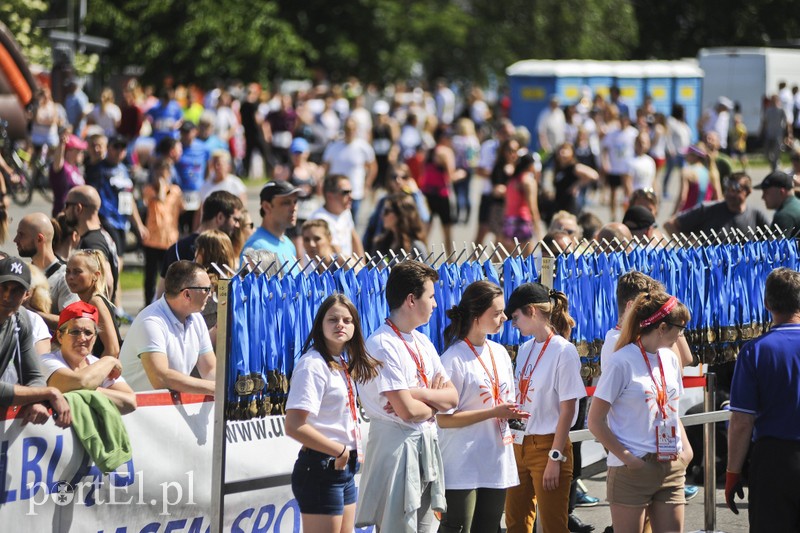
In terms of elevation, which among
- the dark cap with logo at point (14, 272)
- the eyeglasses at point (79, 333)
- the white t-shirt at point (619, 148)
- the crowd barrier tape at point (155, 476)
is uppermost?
the white t-shirt at point (619, 148)

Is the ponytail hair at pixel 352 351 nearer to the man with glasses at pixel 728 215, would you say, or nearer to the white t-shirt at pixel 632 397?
the white t-shirt at pixel 632 397

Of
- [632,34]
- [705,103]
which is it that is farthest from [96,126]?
[632,34]

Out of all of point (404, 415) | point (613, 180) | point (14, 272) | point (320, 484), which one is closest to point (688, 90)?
point (613, 180)

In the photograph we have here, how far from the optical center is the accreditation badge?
639 centimetres

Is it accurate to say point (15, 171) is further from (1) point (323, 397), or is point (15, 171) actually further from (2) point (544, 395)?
(1) point (323, 397)

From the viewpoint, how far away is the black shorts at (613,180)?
22.8 m

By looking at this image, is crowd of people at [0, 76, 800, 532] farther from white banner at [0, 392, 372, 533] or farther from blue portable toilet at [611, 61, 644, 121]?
blue portable toilet at [611, 61, 644, 121]

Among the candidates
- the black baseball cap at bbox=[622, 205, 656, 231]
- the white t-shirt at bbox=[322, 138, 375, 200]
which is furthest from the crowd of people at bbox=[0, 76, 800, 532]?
the white t-shirt at bbox=[322, 138, 375, 200]

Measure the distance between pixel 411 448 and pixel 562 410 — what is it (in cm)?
94

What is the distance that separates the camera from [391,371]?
250 inches

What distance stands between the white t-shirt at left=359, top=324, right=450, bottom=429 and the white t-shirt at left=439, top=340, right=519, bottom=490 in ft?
0.67

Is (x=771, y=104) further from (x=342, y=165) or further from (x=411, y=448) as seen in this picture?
(x=411, y=448)

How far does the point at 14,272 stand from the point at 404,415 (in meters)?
1.94

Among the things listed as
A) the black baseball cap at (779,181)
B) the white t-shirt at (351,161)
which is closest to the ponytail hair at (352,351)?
the black baseball cap at (779,181)
